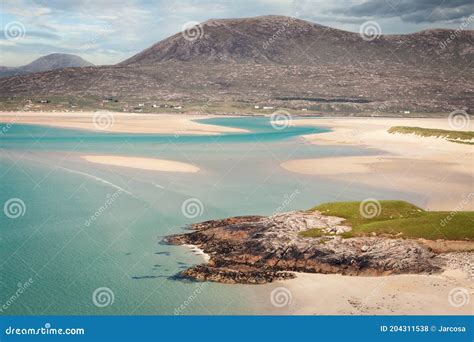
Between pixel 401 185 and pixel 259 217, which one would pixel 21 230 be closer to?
pixel 259 217

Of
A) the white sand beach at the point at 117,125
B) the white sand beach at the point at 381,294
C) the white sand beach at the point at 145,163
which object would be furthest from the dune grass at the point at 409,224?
the white sand beach at the point at 117,125

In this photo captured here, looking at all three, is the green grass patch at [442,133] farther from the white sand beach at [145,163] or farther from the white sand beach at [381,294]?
the white sand beach at [381,294]

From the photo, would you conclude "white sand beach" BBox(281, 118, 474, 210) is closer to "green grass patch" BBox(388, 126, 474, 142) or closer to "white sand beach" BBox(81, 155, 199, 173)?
"green grass patch" BBox(388, 126, 474, 142)


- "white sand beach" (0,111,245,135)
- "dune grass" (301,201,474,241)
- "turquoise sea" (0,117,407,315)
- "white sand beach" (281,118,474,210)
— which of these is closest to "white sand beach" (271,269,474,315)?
"turquoise sea" (0,117,407,315)

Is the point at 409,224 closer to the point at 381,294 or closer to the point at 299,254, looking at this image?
the point at 299,254

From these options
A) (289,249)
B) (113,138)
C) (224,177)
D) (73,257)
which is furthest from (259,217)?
(113,138)

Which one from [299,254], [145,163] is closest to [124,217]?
[299,254]
